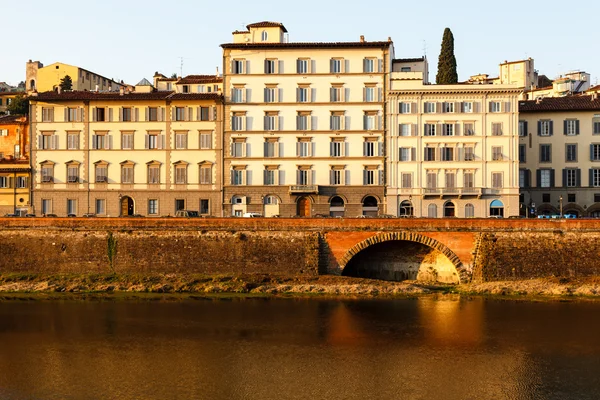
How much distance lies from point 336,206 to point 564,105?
2632 cm

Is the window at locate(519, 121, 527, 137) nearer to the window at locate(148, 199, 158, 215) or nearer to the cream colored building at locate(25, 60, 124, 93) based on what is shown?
the window at locate(148, 199, 158, 215)

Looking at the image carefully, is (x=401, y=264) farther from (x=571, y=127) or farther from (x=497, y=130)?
(x=571, y=127)

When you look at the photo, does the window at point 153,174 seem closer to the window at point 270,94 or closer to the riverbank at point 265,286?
the window at point 270,94

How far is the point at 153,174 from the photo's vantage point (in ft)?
243

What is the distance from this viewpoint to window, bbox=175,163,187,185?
242ft

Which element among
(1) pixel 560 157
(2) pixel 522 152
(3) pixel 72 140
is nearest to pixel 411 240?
(2) pixel 522 152

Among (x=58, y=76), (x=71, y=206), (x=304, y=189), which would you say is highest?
(x=58, y=76)

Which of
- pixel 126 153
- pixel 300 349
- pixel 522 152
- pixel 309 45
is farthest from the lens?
pixel 522 152

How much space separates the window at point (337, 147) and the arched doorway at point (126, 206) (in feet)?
67.7

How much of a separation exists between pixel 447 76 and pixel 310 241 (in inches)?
1627

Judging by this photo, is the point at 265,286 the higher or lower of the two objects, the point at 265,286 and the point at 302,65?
the lower

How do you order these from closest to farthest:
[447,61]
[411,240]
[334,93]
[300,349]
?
[300,349] → [411,240] → [334,93] → [447,61]

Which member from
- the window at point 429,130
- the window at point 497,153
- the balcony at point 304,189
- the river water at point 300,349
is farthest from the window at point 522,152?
the river water at point 300,349

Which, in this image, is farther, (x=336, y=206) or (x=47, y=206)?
(x=47, y=206)
